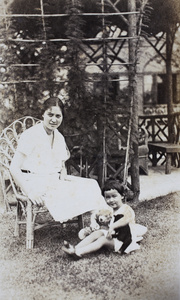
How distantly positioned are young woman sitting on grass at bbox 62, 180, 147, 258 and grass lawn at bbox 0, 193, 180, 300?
0.26 ft

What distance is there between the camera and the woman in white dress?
11.4 feet

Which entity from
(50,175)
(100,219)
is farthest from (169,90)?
(100,219)

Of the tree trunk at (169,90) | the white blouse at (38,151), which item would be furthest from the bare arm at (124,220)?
the tree trunk at (169,90)

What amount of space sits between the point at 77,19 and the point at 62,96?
937mm

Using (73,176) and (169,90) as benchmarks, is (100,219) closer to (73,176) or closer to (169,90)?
(73,176)

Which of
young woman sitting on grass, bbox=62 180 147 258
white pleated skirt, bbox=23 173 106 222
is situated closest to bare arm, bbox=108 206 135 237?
young woman sitting on grass, bbox=62 180 147 258

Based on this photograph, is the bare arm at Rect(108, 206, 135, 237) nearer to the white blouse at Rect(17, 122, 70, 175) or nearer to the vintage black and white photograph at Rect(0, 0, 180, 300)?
the vintage black and white photograph at Rect(0, 0, 180, 300)

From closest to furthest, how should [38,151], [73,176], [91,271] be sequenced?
[91,271]
[38,151]
[73,176]

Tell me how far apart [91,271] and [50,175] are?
3.59 feet

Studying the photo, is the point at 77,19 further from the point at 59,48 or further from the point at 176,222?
the point at 176,222

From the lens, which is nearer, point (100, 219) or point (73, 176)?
point (100, 219)

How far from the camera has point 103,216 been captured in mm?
3504

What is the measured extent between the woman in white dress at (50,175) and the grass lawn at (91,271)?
47cm

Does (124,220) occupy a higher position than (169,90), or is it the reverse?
(169,90)
